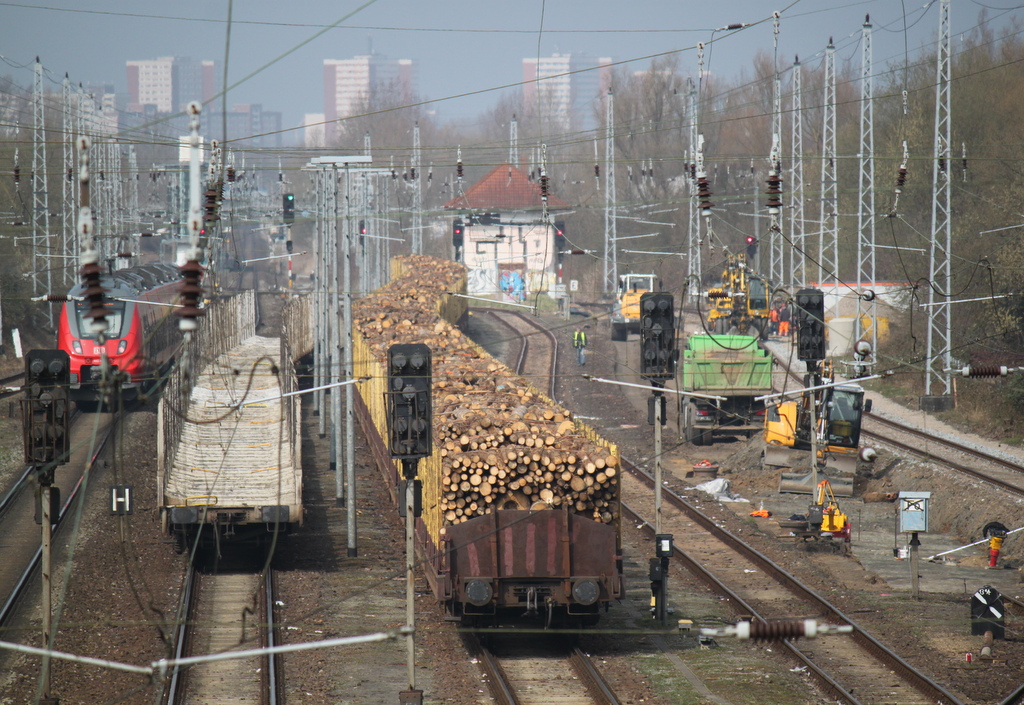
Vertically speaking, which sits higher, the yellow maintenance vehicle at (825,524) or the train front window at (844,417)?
the train front window at (844,417)

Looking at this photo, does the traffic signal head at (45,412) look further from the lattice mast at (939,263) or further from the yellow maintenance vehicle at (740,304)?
the yellow maintenance vehicle at (740,304)

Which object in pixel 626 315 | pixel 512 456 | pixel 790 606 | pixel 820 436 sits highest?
pixel 626 315

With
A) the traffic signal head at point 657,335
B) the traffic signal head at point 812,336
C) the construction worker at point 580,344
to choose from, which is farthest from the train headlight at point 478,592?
the construction worker at point 580,344

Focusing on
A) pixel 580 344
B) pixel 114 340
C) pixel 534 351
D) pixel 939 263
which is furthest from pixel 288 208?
pixel 939 263

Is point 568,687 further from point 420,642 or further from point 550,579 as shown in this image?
point 420,642

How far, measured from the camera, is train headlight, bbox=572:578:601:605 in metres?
12.9

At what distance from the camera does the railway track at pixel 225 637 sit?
12.1m

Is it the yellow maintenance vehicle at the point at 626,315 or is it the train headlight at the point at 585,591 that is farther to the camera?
the yellow maintenance vehicle at the point at 626,315

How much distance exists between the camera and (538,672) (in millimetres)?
13164

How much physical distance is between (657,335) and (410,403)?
16.0ft

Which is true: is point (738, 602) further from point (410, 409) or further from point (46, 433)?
point (46, 433)

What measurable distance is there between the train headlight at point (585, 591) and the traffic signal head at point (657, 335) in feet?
11.5

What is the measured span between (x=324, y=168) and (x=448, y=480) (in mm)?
8511

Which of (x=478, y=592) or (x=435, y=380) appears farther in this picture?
(x=435, y=380)
